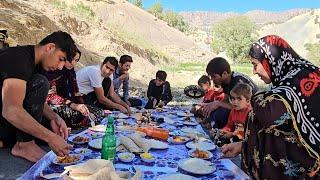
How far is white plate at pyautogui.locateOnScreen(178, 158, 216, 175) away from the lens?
2529mm

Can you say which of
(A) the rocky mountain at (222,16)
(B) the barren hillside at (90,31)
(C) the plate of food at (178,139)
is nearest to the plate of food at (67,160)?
(C) the plate of food at (178,139)

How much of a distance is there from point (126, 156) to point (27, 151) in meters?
1.00

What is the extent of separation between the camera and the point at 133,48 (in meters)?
25.7

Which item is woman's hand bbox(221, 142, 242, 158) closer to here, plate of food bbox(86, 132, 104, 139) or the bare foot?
plate of food bbox(86, 132, 104, 139)

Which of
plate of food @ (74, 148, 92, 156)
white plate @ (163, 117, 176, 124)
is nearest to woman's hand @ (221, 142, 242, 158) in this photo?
plate of food @ (74, 148, 92, 156)

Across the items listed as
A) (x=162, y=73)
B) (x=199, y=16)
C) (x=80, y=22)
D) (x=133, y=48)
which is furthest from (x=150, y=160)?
(x=199, y=16)

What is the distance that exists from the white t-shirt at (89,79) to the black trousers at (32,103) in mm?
1830

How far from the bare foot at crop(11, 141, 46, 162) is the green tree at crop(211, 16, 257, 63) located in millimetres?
56230

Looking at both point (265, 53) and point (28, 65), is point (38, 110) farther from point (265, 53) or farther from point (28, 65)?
point (265, 53)

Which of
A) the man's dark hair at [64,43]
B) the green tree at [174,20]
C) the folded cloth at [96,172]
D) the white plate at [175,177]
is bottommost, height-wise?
the white plate at [175,177]

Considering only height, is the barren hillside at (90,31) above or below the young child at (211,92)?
above

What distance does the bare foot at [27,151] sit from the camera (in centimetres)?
316

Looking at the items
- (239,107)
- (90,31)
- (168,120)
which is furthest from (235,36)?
(239,107)

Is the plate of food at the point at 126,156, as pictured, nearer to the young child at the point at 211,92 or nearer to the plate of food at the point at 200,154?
the plate of food at the point at 200,154
